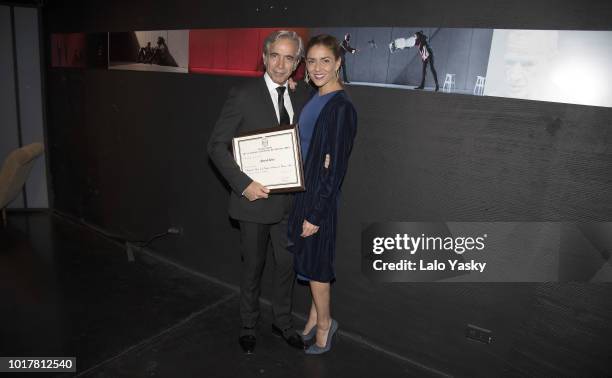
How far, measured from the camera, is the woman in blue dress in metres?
2.10

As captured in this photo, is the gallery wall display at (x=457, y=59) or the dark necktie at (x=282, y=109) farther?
the dark necktie at (x=282, y=109)

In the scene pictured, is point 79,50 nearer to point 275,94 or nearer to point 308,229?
point 275,94

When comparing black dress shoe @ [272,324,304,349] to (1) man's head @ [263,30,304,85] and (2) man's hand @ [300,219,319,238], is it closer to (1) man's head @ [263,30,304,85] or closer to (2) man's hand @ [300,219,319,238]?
(2) man's hand @ [300,219,319,238]

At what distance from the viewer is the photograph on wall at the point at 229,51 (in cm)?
284

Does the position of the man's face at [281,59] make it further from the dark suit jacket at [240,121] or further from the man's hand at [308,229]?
the man's hand at [308,229]

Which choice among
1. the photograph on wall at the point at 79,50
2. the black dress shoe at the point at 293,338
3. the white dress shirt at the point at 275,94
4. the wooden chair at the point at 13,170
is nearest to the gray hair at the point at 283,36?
the white dress shirt at the point at 275,94

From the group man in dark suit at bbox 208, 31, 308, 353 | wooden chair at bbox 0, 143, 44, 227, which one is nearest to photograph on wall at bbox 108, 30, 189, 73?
man in dark suit at bbox 208, 31, 308, 353

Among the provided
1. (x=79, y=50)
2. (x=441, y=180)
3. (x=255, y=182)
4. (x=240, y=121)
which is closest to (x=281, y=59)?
(x=240, y=121)

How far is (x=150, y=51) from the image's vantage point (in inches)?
139

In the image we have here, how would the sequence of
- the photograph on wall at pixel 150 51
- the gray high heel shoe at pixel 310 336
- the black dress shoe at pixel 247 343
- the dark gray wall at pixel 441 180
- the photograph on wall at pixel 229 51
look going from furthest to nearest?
1. the photograph on wall at pixel 150 51
2. the photograph on wall at pixel 229 51
3. the gray high heel shoe at pixel 310 336
4. the black dress shoe at pixel 247 343
5. the dark gray wall at pixel 441 180

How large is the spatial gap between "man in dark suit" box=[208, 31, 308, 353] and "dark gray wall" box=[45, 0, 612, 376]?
405 millimetres

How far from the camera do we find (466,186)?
2242 millimetres

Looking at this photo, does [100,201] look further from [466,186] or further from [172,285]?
[466,186]

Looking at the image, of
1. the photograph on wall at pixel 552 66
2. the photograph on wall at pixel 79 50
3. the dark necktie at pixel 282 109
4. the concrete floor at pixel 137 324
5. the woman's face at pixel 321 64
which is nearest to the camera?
the photograph on wall at pixel 552 66
